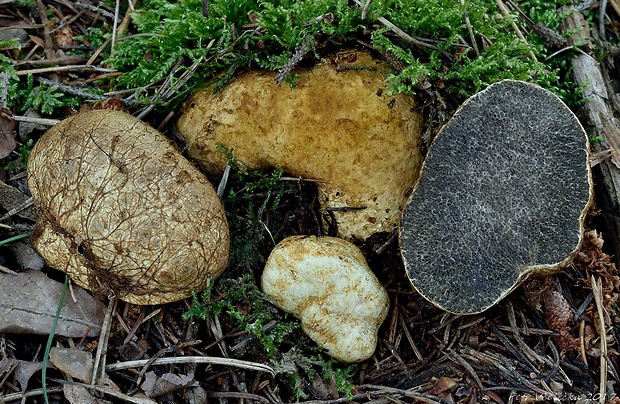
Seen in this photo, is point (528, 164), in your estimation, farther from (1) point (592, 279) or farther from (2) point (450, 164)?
(1) point (592, 279)

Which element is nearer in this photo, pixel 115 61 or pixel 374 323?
pixel 374 323

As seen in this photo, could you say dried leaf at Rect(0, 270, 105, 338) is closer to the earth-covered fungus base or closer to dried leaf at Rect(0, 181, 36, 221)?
dried leaf at Rect(0, 181, 36, 221)

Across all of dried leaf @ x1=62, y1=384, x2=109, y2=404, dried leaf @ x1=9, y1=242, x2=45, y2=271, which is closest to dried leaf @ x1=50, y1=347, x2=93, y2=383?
dried leaf @ x1=62, y1=384, x2=109, y2=404

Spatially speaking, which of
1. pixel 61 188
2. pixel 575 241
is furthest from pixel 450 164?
pixel 61 188

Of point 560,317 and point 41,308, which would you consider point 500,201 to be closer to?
point 560,317

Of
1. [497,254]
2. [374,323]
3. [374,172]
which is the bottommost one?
[374,323]

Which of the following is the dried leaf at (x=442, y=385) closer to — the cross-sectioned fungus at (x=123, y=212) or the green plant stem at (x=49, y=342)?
the cross-sectioned fungus at (x=123, y=212)
